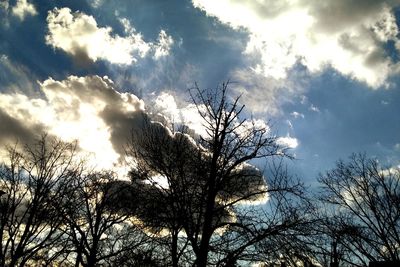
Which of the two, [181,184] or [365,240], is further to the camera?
[365,240]

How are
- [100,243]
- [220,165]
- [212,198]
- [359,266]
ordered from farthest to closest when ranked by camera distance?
[100,243], [359,266], [220,165], [212,198]

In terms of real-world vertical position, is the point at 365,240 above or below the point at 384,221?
below

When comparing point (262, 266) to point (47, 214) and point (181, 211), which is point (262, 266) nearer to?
point (181, 211)

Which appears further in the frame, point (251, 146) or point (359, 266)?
point (359, 266)

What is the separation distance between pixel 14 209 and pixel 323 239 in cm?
1531

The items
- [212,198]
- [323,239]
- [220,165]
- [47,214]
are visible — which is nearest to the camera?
[323,239]

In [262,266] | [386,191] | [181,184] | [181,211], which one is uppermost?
[386,191]

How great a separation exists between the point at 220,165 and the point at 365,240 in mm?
11314

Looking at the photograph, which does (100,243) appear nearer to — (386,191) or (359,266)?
(359,266)

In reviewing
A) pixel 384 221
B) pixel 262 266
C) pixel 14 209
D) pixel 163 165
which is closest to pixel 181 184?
pixel 163 165

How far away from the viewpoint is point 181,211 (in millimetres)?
11125

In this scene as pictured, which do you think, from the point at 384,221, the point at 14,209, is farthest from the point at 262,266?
the point at 14,209

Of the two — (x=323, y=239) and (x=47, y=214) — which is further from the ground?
(x=47, y=214)

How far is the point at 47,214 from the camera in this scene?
1742 centimetres
